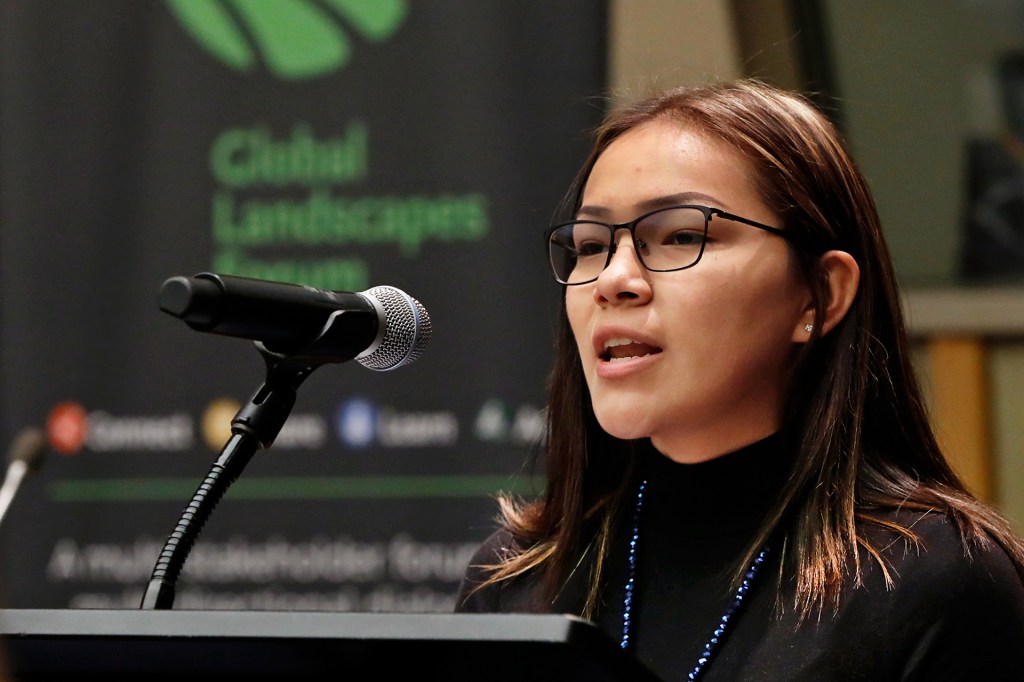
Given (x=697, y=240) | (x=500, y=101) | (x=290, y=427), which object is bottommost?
(x=290, y=427)

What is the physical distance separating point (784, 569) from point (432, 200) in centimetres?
142

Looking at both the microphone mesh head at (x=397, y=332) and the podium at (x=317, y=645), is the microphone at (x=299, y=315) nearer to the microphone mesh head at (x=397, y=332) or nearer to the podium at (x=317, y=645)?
the microphone mesh head at (x=397, y=332)

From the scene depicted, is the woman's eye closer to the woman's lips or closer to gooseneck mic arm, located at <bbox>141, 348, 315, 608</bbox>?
the woman's lips

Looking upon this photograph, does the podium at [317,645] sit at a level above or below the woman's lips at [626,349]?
below

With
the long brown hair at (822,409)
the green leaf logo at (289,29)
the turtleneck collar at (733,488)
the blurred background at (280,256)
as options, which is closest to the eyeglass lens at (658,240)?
the long brown hair at (822,409)

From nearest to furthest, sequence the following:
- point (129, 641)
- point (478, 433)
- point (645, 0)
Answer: point (129, 641) → point (478, 433) → point (645, 0)

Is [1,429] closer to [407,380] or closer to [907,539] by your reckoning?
[407,380]

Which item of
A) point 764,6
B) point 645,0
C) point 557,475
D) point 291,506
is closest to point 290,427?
point 291,506

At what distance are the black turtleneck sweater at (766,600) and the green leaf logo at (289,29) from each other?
4.75 feet

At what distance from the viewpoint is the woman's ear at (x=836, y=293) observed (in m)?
1.56

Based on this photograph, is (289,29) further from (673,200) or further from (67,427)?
(673,200)

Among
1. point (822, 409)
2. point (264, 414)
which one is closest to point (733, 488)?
point (822, 409)

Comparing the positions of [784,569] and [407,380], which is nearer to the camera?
[784,569]

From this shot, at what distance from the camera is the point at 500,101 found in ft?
8.78
